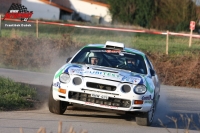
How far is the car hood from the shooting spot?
9.15 meters

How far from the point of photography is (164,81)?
19391 millimetres

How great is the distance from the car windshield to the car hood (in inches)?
20.6

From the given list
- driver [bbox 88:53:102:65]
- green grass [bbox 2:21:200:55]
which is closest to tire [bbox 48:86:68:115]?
driver [bbox 88:53:102:65]

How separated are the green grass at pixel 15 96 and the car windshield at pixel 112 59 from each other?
136 cm

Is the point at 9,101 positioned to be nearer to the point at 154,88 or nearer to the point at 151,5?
the point at 154,88

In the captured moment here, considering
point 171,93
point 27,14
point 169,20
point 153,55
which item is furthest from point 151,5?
point 171,93

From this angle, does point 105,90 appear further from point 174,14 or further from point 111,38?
point 174,14

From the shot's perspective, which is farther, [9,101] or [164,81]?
[164,81]

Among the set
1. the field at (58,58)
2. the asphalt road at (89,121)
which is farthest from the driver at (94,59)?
the field at (58,58)

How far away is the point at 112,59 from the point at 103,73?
127 cm

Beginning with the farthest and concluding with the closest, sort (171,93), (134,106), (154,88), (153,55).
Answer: (153,55)
(171,93)
(154,88)
(134,106)

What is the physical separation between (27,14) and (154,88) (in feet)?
73.6

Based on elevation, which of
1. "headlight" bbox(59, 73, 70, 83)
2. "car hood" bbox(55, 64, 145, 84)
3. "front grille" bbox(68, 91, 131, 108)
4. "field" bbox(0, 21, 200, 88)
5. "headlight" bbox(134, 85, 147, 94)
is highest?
"car hood" bbox(55, 64, 145, 84)

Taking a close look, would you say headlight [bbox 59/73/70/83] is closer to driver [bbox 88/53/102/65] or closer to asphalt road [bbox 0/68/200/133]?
asphalt road [bbox 0/68/200/133]
